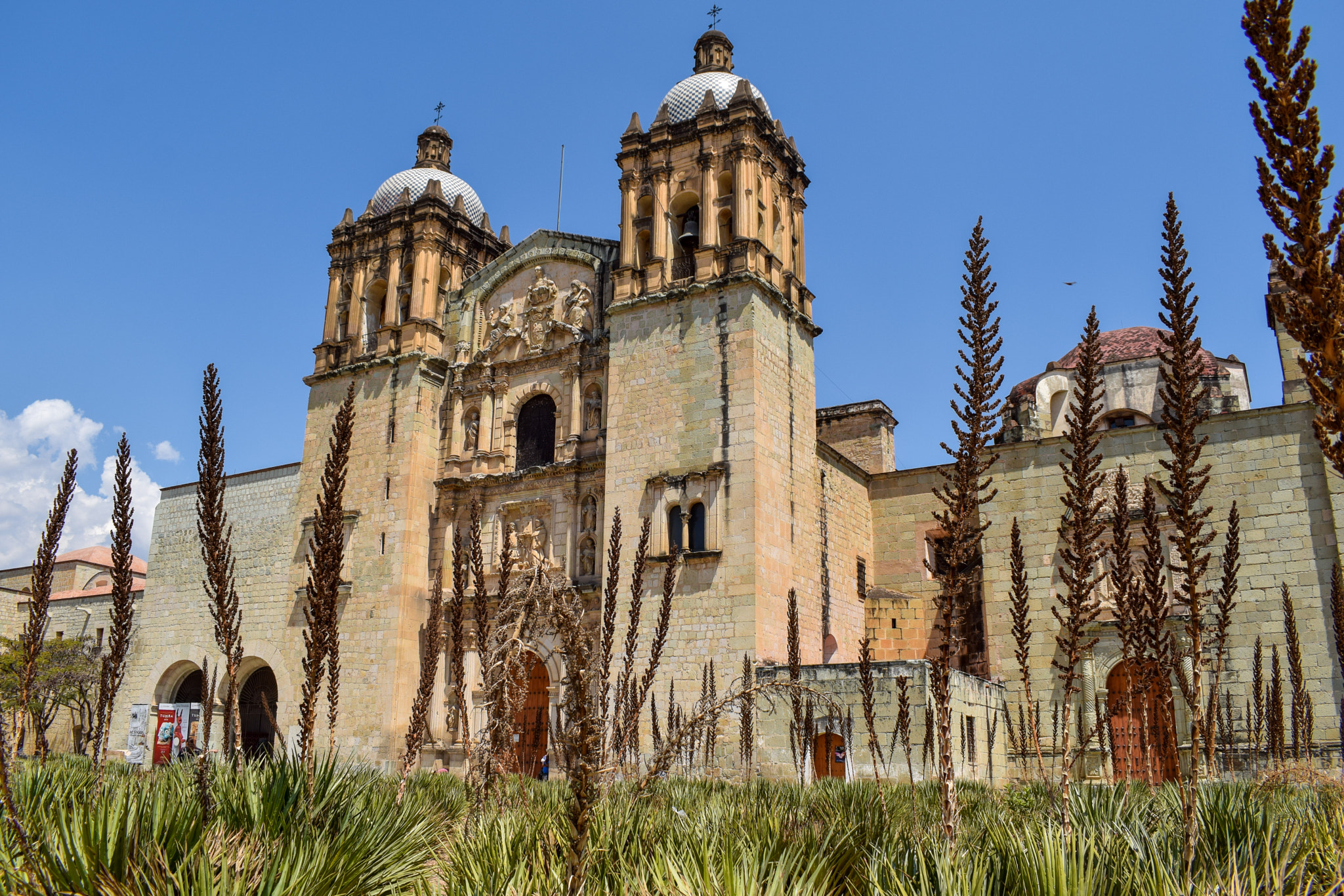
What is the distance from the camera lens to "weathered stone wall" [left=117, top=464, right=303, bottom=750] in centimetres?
2105

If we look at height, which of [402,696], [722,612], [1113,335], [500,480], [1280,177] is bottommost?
[402,696]

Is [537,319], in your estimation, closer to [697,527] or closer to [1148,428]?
[697,527]

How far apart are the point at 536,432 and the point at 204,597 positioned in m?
9.35

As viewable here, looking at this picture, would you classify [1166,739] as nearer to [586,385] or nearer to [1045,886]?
[1045,886]

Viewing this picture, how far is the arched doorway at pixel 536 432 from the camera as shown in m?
20.3

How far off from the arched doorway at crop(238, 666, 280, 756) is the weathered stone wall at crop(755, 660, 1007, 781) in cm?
1294

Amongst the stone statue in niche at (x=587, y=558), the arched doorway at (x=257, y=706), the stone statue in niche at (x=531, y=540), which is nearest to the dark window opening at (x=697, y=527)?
the stone statue in niche at (x=587, y=558)

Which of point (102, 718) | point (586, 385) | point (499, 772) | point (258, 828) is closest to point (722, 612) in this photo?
point (586, 385)

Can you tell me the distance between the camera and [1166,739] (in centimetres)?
509

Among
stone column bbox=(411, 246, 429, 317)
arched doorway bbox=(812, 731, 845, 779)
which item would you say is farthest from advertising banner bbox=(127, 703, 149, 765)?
arched doorway bbox=(812, 731, 845, 779)

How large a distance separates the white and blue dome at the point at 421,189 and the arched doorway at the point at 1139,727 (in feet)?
58.9

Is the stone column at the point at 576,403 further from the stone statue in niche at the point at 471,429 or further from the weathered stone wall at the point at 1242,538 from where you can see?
the weathered stone wall at the point at 1242,538

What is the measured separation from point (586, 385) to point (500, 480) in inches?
106

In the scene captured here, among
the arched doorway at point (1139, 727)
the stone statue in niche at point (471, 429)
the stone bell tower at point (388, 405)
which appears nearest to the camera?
the arched doorway at point (1139, 727)
